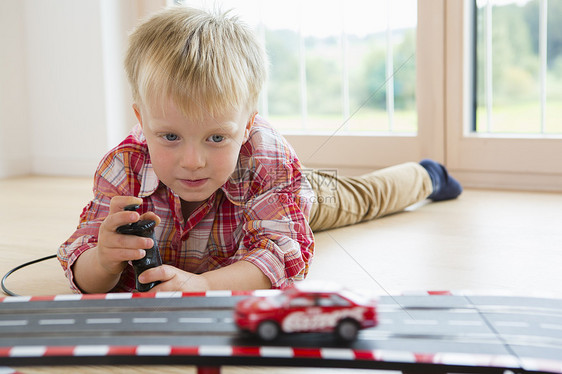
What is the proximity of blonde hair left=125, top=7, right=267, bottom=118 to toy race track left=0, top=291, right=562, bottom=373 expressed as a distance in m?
0.27

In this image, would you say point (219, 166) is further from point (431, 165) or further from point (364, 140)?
point (364, 140)

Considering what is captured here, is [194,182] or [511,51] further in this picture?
[511,51]

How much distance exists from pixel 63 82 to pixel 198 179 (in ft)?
4.93

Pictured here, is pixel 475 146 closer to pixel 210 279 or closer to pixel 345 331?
pixel 210 279

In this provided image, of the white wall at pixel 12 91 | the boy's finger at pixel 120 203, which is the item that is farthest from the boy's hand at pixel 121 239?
the white wall at pixel 12 91

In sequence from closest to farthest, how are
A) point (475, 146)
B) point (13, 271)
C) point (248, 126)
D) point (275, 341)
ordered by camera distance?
point (275, 341)
point (248, 126)
point (13, 271)
point (475, 146)

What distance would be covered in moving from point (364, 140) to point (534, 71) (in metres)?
0.69

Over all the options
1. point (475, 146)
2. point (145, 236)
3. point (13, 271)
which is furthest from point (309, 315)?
point (475, 146)

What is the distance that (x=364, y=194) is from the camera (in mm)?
1393

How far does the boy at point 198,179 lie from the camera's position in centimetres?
77

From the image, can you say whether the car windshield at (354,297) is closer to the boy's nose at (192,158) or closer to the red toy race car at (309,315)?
the red toy race car at (309,315)

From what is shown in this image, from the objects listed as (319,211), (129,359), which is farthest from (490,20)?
(129,359)

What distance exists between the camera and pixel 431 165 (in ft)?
5.08

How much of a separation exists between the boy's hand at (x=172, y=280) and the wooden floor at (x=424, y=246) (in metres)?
0.12
